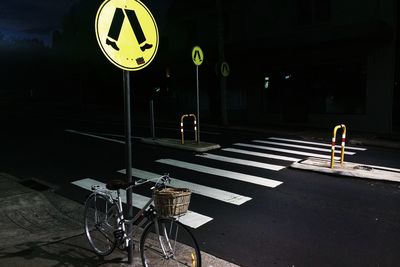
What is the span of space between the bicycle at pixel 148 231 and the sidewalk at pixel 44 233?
21 cm

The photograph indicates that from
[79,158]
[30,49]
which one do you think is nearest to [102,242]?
[79,158]

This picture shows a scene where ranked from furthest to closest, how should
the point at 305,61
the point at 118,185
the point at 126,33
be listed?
the point at 305,61
the point at 118,185
the point at 126,33

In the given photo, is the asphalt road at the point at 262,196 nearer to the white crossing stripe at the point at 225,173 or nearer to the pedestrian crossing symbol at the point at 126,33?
the white crossing stripe at the point at 225,173

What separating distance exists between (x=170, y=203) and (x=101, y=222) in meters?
1.64

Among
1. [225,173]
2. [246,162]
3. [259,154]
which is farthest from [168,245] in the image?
[259,154]

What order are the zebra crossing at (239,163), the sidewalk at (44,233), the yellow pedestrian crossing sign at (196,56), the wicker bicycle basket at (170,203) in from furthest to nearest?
1. the yellow pedestrian crossing sign at (196,56)
2. the zebra crossing at (239,163)
3. the sidewalk at (44,233)
4. the wicker bicycle basket at (170,203)

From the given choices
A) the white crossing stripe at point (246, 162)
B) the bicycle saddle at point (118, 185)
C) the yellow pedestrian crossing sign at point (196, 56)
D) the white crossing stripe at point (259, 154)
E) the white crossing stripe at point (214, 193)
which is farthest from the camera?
the yellow pedestrian crossing sign at point (196, 56)

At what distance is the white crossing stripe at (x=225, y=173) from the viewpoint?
27.2 ft

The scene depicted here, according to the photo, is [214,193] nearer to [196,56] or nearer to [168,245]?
[168,245]

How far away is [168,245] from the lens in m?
3.97

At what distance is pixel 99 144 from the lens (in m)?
13.2

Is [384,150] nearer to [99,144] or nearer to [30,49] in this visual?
[99,144]

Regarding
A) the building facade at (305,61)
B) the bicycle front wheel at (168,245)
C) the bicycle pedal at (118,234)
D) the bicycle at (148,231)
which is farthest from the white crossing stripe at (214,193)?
the building facade at (305,61)

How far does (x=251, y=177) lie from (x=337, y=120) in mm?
10910
